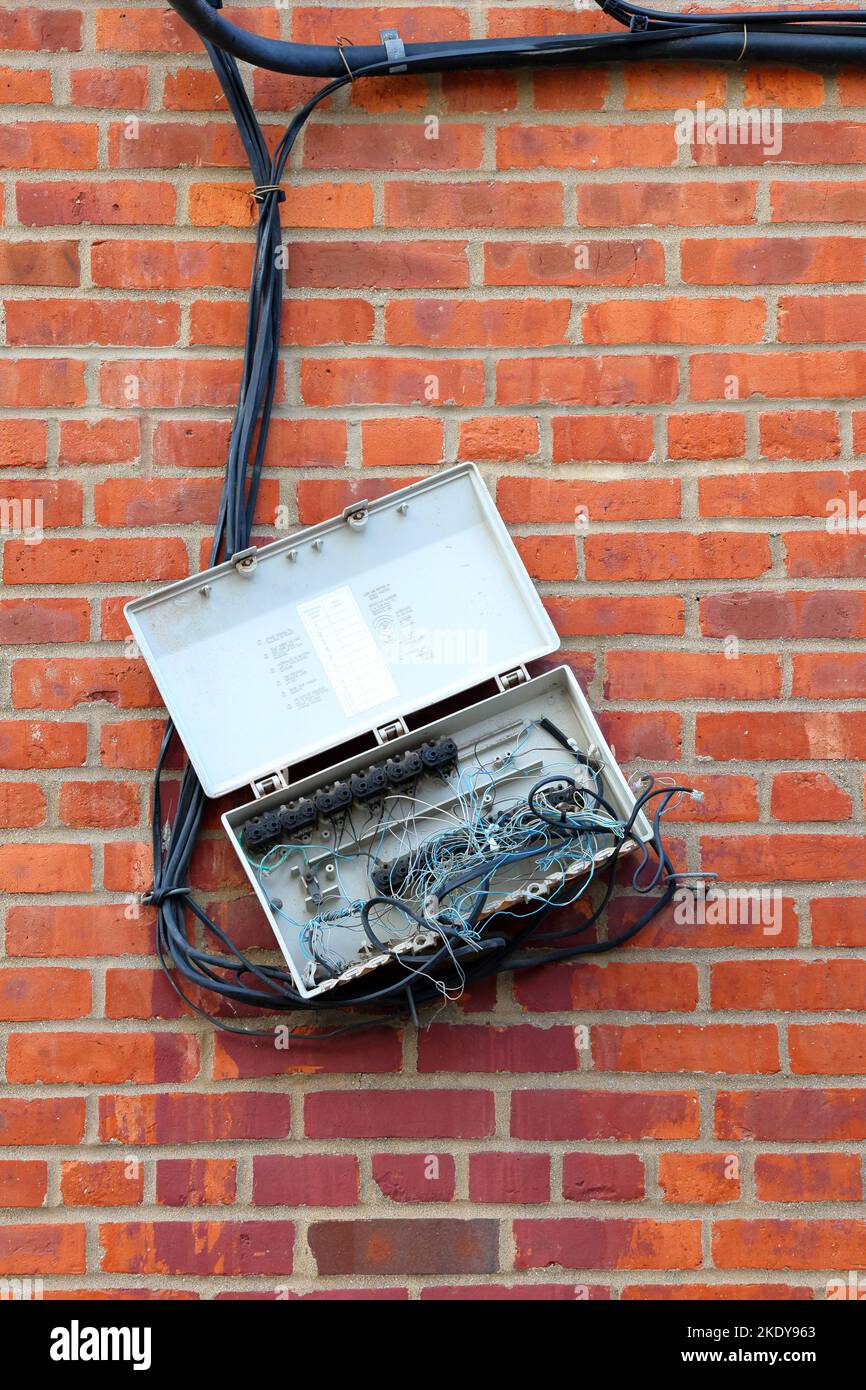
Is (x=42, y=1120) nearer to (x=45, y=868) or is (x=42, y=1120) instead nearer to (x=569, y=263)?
(x=45, y=868)

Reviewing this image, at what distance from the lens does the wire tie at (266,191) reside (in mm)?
1733

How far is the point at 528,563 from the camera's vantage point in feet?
5.77

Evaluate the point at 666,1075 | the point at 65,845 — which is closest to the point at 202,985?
the point at 65,845

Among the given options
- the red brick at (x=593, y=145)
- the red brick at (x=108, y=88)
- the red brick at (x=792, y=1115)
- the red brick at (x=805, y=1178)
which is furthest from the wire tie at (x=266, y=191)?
the red brick at (x=805, y=1178)

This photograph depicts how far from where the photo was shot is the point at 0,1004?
1707mm

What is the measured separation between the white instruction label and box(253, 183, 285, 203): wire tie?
24.0 inches

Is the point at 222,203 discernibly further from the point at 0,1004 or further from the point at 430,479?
the point at 0,1004

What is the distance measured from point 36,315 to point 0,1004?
1.05 metres

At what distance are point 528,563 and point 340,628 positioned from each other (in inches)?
12.2

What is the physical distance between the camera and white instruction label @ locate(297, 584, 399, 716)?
65.8 inches

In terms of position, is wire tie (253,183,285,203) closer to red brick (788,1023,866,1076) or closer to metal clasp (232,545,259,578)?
metal clasp (232,545,259,578)

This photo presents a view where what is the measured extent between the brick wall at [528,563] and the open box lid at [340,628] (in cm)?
9

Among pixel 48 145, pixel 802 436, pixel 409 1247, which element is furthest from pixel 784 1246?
pixel 48 145

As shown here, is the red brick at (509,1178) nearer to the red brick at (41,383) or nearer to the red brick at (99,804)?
the red brick at (99,804)
